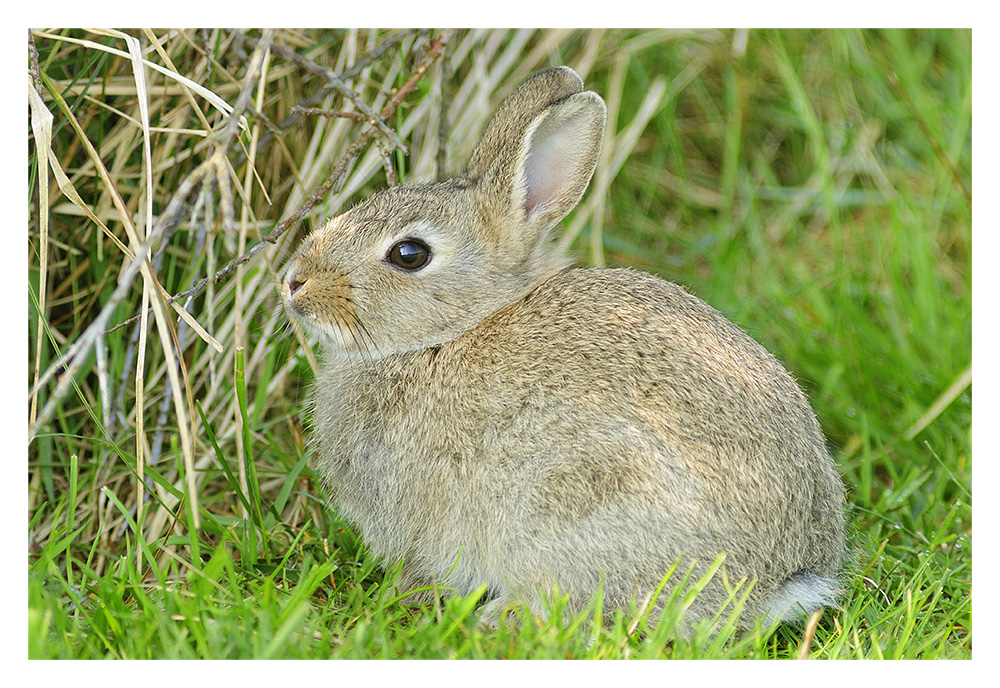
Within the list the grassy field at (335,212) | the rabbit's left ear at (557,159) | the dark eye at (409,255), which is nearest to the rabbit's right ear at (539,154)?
the rabbit's left ear at (557,159)

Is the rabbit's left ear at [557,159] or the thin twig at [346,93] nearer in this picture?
the rabbit's left ear at [557,159]

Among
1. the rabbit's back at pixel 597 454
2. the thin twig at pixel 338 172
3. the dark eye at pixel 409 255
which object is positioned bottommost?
the rabbit's back at pixel 597 454

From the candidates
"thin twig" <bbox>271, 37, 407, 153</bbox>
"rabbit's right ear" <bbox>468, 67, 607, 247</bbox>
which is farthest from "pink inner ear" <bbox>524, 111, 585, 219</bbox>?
"thin twig" <bbox>271, 37, 407, 153</bbox>

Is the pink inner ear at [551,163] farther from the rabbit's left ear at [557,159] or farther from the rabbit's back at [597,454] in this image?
the rabbit's back at [597,454]

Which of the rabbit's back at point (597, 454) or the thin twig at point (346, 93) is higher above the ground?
the thin twig at point (346, 93)

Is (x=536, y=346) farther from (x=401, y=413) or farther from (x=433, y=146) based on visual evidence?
(x=433, y=146)

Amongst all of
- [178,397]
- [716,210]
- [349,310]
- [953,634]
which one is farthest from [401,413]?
[716,210]

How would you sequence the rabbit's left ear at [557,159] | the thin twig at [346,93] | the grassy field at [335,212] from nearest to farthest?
the grassy field at [335,212] < the rabbit's left ear at [557,159] < the thin twig at [346,93]

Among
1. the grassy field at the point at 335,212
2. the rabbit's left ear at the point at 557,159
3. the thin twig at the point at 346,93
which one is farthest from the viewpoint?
the thin twig at the point at 346,93
